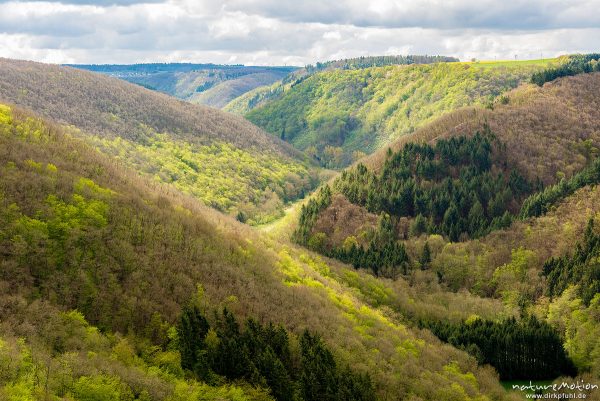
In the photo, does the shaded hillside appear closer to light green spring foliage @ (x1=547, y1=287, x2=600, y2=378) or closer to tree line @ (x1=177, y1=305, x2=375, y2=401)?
tree line @ (x1=177, y1=305, x2=375, y2=401)

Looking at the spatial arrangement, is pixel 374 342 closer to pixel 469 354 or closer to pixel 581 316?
pixel 469 354

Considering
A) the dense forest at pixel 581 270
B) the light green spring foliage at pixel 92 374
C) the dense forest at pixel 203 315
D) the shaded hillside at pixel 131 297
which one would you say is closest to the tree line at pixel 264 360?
the dense forest at pixel 203 315

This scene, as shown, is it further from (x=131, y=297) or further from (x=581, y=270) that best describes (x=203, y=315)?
(x=581, y=270)

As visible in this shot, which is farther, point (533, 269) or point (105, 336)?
point (533, 269)

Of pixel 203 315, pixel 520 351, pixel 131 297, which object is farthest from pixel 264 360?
pixel 520 351

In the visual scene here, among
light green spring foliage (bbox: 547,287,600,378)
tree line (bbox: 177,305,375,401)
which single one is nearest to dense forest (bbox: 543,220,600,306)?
light green spring foliage (bbox: 547,287,600,378)

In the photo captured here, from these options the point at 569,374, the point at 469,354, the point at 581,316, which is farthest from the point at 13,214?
the point at 581,316
